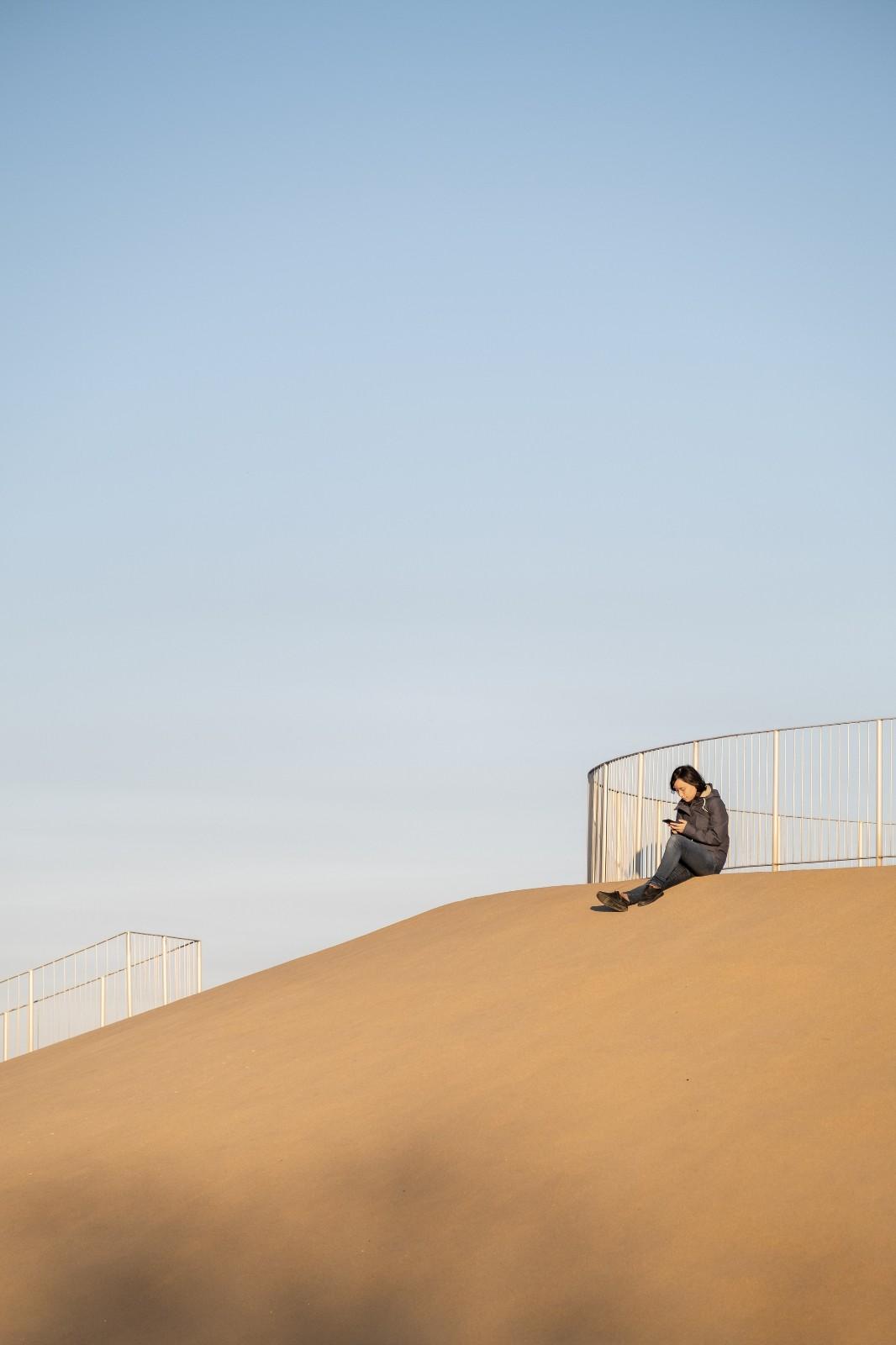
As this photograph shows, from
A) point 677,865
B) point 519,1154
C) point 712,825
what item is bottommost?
point 519,1154

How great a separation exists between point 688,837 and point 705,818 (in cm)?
25

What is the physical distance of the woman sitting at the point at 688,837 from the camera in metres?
13.6

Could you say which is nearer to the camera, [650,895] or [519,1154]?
[519,1154]

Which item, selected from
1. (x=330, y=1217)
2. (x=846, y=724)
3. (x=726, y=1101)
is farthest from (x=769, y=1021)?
(x=846, y=724)

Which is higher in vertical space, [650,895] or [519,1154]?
[650,895]

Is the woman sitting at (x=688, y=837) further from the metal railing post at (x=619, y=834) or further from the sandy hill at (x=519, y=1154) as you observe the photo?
the metal railing post at (x=619, y=834)

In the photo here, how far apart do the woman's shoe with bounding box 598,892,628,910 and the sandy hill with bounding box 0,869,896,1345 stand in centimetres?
11

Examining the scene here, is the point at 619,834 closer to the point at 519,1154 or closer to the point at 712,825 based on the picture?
the point at 712,825

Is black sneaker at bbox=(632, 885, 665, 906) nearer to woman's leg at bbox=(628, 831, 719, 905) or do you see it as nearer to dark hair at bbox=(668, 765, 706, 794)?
woman's leg at bbox=(628, 831, 719, 905)

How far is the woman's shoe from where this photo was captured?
1374 centimetres

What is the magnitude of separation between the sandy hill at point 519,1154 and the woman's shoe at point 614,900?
0.11 m

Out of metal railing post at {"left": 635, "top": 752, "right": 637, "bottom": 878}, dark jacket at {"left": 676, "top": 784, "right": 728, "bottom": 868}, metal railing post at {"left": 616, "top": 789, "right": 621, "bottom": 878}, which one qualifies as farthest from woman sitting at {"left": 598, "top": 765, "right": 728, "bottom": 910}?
metal railing post at {"left": 616, "top": 789, "right": 621, "bottom": 878}

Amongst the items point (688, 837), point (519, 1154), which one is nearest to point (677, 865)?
point (688, 837)

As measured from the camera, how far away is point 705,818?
45.0 feet
